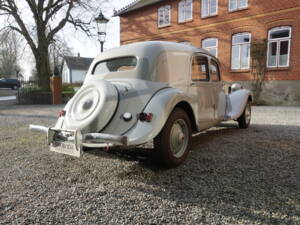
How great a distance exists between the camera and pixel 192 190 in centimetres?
259

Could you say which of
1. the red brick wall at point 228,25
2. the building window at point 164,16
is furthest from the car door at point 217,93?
the building window at point 164,16

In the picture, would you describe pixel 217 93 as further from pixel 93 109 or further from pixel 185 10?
pixel 185 10

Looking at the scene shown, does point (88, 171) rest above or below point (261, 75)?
below

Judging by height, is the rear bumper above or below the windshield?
below

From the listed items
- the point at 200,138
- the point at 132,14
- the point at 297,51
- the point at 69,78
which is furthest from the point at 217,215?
the point at 69,78

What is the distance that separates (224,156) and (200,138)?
1.34 m

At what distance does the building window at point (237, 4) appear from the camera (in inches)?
545

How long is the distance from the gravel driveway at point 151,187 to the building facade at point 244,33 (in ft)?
32.3

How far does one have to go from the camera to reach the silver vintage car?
9.34ft

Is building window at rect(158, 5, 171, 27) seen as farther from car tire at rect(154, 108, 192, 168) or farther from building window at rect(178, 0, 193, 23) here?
car tire at rect(154, 108, 192, 168)

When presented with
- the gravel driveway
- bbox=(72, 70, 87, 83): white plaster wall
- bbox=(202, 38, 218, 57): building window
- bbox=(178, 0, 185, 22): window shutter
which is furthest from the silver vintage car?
bbox=(72, 70, 87, 83): white plaster wall

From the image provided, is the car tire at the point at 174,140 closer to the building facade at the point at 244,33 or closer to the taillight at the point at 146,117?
the taillight at the point at 146,117

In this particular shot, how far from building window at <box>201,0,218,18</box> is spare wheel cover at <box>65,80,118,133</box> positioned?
1448cm

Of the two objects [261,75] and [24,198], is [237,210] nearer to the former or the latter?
[24,198]
